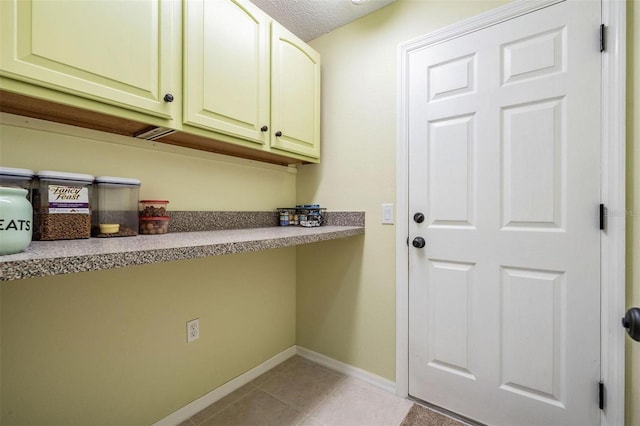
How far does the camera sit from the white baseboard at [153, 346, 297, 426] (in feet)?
4.71

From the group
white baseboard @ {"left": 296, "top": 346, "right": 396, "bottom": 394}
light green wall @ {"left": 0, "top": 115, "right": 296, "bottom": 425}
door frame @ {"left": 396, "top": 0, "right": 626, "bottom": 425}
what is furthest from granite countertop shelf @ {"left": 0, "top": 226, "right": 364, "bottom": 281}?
door frame @ {"left": 396, "top": 0, "right": 626, "bottom": 425}

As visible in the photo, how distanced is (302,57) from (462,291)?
1.66 m

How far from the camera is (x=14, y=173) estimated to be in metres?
0.88

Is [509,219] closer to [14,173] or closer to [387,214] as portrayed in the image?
[387,214]

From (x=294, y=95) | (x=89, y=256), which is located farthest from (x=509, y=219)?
(x=89, y=256)

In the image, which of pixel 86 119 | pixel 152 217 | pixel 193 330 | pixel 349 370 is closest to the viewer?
pixel 86 119

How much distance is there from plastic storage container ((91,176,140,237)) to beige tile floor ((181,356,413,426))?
1.07 m

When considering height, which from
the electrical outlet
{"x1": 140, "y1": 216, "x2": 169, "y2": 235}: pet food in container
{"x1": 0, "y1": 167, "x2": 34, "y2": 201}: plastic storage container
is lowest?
the electrical outlet

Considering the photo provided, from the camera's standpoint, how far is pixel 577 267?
1.21 metres

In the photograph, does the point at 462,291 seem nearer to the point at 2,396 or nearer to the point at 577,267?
the point at 577,267

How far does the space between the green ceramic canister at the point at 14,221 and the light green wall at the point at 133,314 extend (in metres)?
0.43

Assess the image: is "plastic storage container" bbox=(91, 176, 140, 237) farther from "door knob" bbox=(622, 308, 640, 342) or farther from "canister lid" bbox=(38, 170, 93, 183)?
"door knob" bbox=(622, 308, 640, 342)

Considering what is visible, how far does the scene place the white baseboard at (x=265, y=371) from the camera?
146 centimetres

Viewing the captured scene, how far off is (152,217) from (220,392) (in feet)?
3.64
